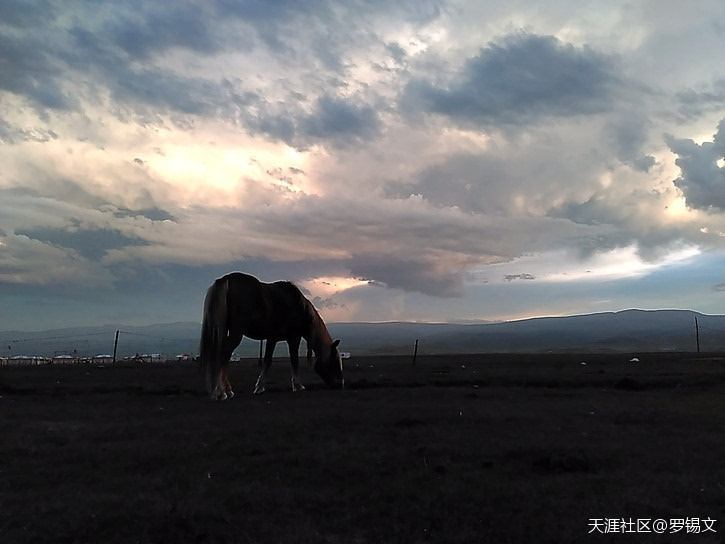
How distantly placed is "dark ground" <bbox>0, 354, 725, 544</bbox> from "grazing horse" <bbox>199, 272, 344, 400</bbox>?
158 centimetres

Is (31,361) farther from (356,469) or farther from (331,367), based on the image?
(356,469)

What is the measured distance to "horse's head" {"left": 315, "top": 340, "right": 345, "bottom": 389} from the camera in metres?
20.8

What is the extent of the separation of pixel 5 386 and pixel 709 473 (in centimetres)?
2119

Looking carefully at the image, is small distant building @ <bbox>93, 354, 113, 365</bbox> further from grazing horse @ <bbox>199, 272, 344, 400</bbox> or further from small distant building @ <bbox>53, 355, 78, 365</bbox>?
grazing horse @ <bbox>199, 272, 344, 400</bbox>

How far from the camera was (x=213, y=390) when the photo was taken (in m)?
17.1

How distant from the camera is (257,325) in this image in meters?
19.0

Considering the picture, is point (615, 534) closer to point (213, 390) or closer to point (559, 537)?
point (559, 537)

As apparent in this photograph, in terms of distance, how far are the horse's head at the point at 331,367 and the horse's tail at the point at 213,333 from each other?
4382 millimetres

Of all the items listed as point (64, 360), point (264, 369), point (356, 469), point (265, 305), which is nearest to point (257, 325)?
point (265, 305)

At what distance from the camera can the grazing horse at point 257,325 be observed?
17.2 meters

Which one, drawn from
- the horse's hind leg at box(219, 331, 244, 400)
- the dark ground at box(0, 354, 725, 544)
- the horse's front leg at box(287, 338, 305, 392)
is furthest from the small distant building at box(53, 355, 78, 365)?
the dark ground at box(0, 354, 725, 544)

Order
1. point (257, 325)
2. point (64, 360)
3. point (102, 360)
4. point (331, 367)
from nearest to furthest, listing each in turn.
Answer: point (257, 325) → point (331, 367) → point (64, 360) → point (102, 360)

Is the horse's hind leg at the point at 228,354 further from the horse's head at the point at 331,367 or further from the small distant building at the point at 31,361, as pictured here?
the small distant building at the point at 31,361

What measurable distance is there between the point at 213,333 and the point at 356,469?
9.64m
